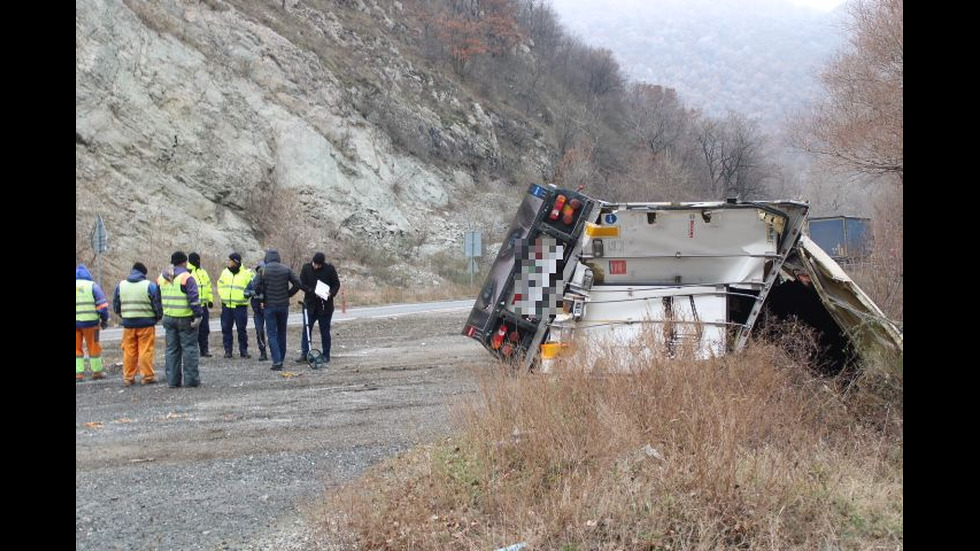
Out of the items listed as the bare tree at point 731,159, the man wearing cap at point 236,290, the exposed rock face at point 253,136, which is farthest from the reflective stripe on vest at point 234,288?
the bare tree at point 731,159

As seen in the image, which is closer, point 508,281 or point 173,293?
point 508,281

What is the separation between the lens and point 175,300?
11125 millimetres

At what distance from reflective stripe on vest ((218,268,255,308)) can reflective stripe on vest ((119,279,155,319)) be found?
9.05 ft

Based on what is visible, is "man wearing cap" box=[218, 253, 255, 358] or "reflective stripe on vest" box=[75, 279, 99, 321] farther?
"man wearing cap" box=[218, 253, 255, 358]

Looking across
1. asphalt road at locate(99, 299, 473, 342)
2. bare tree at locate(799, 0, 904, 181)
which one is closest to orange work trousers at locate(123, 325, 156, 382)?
asphalt road at locate(99, 299, 473, 342)

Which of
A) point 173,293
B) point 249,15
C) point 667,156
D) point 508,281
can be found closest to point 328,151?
point 249,15

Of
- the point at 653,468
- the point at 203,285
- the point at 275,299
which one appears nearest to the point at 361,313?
the point at 203,285

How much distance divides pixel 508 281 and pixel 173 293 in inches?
190

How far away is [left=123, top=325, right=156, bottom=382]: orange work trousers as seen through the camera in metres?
11.3

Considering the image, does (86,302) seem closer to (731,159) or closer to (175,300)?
(175,300)

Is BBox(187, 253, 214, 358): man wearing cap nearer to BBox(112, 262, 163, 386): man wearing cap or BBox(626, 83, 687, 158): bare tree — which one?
BBox(112, 262, 163, 386): man wearing cap

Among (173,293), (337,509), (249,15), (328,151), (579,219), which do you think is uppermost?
(249,15)

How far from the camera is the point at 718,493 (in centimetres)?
443
